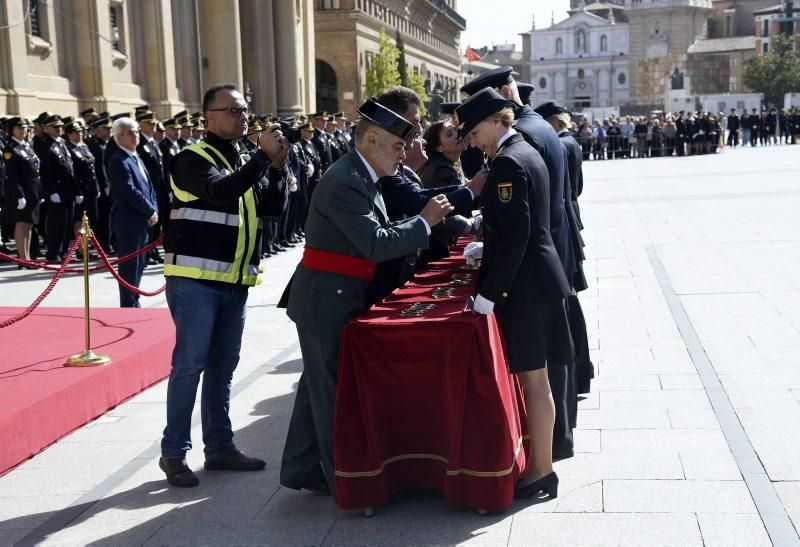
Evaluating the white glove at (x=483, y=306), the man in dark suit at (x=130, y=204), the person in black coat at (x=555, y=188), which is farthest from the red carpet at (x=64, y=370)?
the person in black coat at (x=555, y=188)

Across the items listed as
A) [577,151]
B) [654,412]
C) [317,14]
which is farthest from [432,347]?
[317,14]

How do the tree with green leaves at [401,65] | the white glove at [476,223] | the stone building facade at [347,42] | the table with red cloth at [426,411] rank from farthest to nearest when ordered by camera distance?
the tree with green leaves at [401,65] < the stone building facade at [347,42] < the white glove at [476,223] < the table with red cloth at [426,411]

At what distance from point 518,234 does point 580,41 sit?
7203 inches

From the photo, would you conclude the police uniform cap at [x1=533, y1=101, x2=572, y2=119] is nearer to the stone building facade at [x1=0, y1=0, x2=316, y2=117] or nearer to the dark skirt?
the dark skirt

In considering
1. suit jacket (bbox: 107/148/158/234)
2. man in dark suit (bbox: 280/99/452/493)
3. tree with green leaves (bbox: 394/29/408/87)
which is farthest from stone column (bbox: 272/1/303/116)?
tree with green leaves (bbox: 394/29/408/87)

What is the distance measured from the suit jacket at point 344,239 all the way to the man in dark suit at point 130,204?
16.7 ft

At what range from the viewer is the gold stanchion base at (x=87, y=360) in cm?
757

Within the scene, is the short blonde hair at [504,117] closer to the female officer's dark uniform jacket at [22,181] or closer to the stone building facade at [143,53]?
the female officer's dark uniform jacket at [22,181]

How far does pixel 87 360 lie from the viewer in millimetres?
7590

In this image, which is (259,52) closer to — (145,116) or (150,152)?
(150,152)

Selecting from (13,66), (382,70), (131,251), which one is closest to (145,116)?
(131,251)

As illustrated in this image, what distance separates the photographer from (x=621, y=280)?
1253 centimetres

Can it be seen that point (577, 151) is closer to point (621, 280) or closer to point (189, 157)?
point (189, 157)

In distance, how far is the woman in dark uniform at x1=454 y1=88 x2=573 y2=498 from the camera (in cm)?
512
